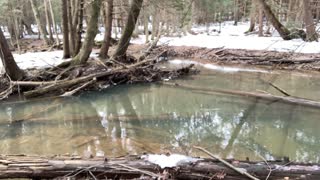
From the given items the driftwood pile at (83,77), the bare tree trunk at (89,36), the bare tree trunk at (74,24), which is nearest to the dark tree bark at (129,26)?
the driftwood pile at (83,77)

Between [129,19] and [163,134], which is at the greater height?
[129,19]

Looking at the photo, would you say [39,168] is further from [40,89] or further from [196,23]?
[196,23]

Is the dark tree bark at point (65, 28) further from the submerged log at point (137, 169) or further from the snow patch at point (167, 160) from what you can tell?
the snow patch at point (167, 160)

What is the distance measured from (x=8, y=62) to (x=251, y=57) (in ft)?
36.5

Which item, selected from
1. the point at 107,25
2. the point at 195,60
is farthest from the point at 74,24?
the point at 195,60

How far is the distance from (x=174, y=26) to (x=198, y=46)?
447 inches

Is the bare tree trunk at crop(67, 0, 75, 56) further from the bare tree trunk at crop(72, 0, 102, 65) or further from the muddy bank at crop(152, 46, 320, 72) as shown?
the muddy bank at crop(152, 46, 320, 72)

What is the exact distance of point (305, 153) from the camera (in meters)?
6.75

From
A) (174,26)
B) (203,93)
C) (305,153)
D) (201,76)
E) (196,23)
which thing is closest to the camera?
(305,153)

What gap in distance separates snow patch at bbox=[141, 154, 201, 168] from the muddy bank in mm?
10235

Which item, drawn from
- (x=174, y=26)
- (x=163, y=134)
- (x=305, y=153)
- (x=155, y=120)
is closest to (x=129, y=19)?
(x=155, y=120)

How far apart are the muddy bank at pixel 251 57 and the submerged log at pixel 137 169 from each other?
9896mm

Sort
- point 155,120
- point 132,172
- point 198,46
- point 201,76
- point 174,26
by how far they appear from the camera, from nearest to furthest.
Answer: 1. point 132,172
2. point 155,120
3. point 201,76
4. point 198,46
5. point 174,26

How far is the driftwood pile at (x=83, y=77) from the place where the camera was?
11.8 metres
